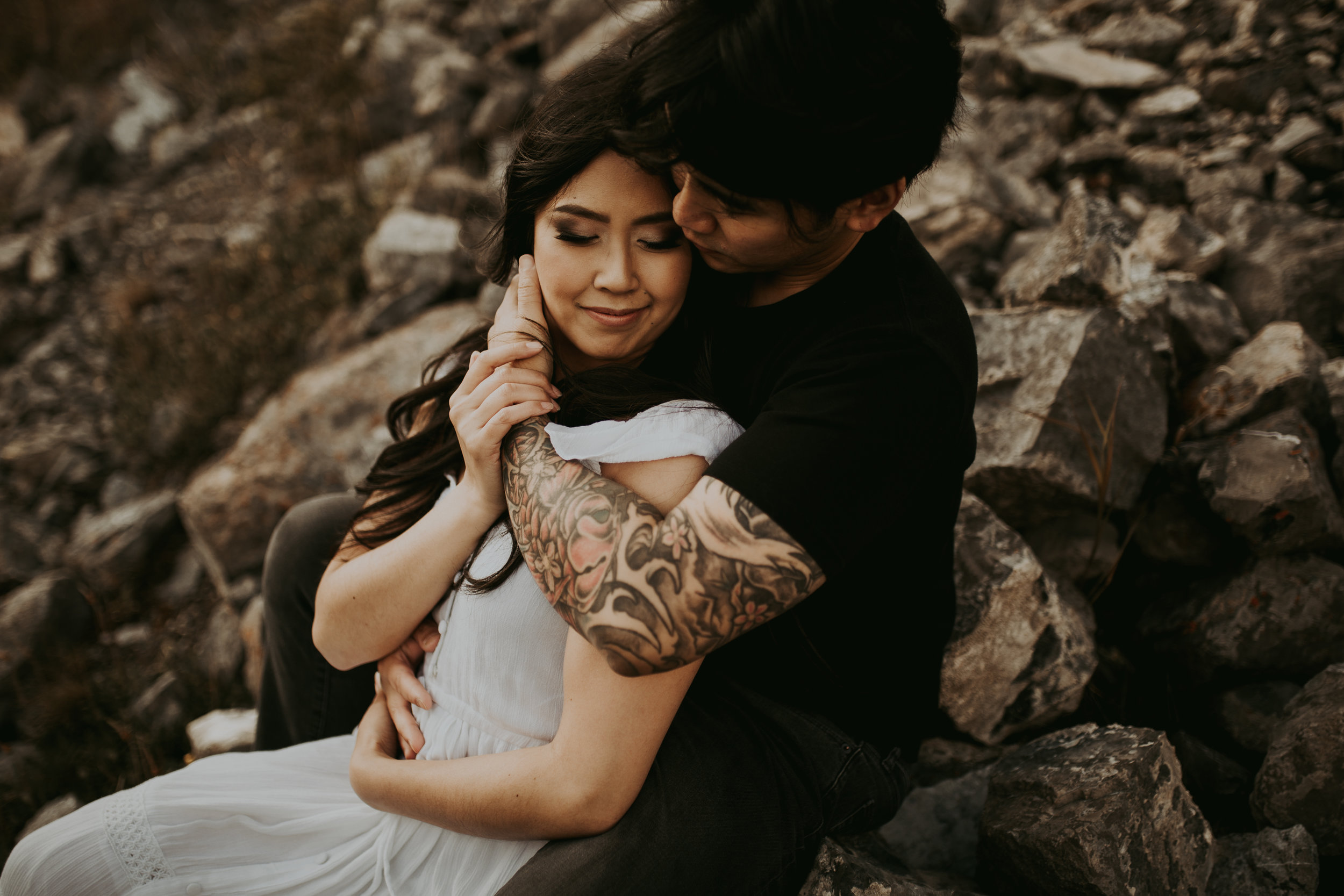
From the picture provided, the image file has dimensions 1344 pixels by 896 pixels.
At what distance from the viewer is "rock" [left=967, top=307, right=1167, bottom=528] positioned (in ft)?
8.66

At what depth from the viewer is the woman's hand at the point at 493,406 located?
69.6 inches

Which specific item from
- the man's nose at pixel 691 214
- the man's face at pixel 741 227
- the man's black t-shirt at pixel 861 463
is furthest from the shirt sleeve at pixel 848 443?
the man's nose at pixel 691 214

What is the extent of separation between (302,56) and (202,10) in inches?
116

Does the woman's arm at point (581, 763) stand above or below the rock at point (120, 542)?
above

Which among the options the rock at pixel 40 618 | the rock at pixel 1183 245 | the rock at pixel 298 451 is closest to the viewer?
the rock at pixel 1183 245

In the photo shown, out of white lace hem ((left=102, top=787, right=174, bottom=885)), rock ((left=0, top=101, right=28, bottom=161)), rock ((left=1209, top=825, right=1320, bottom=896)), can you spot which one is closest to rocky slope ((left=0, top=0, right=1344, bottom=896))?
rock ((left=1209, top=825, right=1320, bottom=896))

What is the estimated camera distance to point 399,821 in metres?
1.85

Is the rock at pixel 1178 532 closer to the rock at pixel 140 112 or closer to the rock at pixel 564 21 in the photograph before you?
the rock at pixel 564 21

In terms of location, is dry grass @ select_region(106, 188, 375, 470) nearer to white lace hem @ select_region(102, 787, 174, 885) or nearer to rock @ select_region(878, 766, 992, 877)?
white lace hem @ select_region(102, 787, 174, 885)

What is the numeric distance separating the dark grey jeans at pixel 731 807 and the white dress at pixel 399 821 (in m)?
0.20

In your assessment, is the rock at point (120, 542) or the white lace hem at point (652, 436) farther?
the rock at point (120, 542)

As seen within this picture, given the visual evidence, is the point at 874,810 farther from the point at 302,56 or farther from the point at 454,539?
the point at 302,56

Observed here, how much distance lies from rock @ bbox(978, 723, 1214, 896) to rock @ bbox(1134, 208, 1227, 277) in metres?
2.29

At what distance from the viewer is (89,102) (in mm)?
8734
